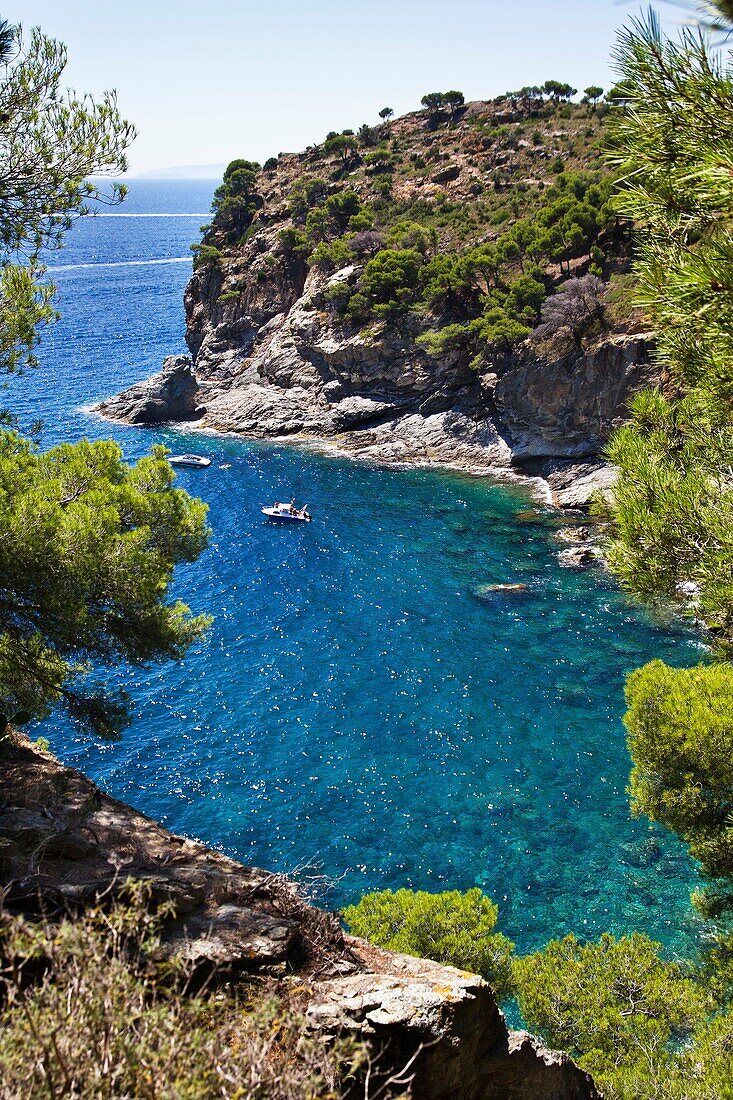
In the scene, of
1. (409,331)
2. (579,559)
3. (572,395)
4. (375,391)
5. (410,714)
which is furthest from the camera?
(375,391)

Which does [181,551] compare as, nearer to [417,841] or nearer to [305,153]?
[417,841]

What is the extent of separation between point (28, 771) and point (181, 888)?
2.99 m

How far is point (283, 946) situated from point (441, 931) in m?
6.87

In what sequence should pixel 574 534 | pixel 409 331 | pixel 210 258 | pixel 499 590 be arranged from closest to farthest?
pixel 499 590 < pixel 574 534 < pixel 409 331 < pixel 210 258

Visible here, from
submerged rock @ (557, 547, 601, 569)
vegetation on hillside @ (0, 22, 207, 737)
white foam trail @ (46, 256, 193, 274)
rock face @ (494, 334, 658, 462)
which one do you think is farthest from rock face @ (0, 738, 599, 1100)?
white foam trail @ (46, 256, 193, 274)

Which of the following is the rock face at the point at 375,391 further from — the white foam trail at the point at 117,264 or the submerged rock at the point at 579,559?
the white foam trail at the point at 117,264

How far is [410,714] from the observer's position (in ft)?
86.0

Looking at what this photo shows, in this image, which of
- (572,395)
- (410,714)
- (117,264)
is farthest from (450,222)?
(117,264)

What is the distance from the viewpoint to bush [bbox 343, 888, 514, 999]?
11930mm

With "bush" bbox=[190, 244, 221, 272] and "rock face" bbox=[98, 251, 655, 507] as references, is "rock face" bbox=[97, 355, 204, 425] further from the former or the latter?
"bush" bbox=[190, 244, 221, 272]

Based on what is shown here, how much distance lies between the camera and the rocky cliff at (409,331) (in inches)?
1729

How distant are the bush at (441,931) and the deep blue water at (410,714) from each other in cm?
568

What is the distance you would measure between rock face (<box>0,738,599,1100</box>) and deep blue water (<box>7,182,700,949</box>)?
8.26m

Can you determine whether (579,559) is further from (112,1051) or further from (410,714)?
(112,1051)
